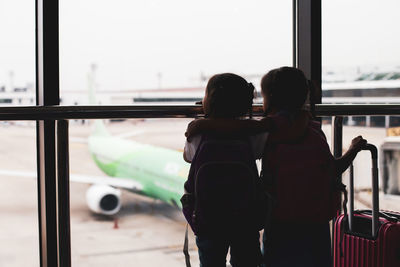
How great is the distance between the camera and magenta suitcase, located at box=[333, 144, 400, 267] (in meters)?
1.28

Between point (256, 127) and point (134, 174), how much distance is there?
1384 centimetres

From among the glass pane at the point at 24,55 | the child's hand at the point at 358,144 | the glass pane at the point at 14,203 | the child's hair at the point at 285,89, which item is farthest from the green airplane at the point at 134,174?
the child's hair at the point at 285,89

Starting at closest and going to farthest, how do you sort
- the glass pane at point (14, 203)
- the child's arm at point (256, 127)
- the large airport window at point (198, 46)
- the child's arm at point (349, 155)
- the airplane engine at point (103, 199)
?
the child's arm at point (256, 127) → the child's arm at point (349, 155) → the large airport window at point (198, 46) → the airplane engine at point (103, 199) → the glass pane at point (14, 203)

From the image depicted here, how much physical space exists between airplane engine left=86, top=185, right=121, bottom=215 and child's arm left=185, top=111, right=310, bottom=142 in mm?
12437

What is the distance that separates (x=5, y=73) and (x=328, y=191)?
5.23 ft

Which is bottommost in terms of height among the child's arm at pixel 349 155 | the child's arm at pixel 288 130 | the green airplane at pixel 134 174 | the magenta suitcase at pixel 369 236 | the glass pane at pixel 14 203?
the glass pane at pixel 14 203

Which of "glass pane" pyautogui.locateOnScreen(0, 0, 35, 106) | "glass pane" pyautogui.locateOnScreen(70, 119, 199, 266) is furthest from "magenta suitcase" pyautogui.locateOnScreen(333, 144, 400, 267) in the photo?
"glass pane" pyautogui.locateOnScreen(70, 119, 199, 266)

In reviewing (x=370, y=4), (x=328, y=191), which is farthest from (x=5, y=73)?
(x=370, y=4)

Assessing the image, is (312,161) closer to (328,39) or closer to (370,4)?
(328,39)

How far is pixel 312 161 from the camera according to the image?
1.12 metres

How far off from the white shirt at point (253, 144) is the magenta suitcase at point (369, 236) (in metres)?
0.37

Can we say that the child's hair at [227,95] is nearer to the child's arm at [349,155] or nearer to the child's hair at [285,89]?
the child's hair at [285,89]

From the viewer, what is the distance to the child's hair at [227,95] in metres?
1.03

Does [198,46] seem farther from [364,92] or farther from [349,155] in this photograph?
[349,155]
